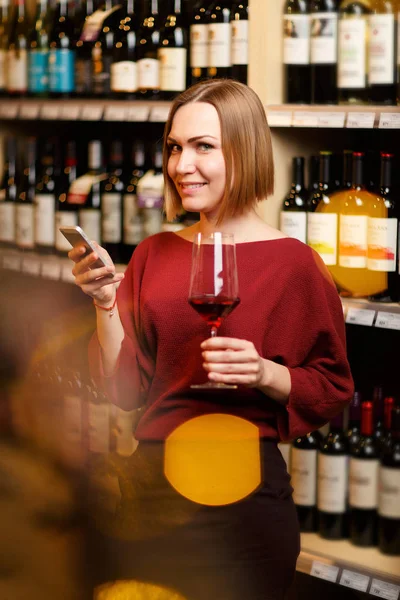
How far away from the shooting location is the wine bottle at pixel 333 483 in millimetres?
2016

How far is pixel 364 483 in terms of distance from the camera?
77.9 inches

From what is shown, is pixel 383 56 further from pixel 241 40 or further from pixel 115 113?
pixel 115 113

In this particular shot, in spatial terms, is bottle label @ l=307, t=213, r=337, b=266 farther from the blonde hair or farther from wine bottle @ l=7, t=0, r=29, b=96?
wine bottle @ l=7, t=0, r=29, b=96

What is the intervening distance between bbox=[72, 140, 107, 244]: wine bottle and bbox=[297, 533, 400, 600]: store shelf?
1.12m

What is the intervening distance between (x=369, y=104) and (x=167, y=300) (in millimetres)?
729

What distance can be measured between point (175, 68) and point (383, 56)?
24.7 inches

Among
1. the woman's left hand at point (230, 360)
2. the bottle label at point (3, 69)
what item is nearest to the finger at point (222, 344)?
the woman's left hand at point (230, 360)

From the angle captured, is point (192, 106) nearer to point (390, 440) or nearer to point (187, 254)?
point (187, 254)

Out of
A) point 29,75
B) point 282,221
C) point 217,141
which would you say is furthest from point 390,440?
point 29,75

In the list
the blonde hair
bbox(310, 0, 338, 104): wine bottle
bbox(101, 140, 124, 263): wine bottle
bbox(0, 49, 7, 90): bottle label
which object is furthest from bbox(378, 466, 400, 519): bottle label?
bbox(0, 49, 7, 90): bottle label

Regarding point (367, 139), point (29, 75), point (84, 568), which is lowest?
point (84, 568)

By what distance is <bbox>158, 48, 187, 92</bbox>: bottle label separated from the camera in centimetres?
224

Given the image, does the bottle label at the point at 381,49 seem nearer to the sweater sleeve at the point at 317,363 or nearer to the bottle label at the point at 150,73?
the sweater sleeve at the point at 317,363

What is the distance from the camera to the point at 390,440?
1.97 m
